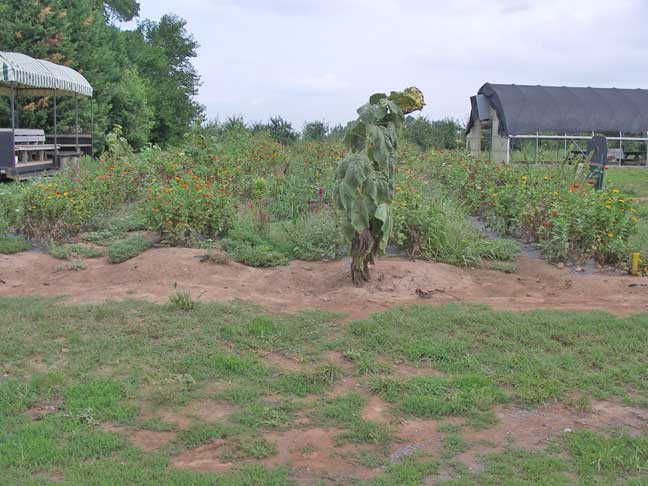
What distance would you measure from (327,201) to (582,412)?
617cm

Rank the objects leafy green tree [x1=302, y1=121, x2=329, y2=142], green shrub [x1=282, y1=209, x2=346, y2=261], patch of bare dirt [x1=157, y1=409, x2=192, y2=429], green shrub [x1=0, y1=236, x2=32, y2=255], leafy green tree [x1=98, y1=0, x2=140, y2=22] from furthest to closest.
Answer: leafy green tree [x1=98, y1=0, x2=140, y2=22], leafy green tree [x1=302, y1=121, x2=329, y2=142], green shrub [x1=0, y1=236, x2=32, y2=255], green shrub [x1=282, y1=209, x2=346, y2=261], patch of bare dirt [x1=157, y1=409, x2=192, y2=429]

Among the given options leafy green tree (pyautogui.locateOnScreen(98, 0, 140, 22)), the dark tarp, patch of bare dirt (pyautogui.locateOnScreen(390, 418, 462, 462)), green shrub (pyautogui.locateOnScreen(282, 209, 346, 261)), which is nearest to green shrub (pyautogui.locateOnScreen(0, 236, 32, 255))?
green shrub (pyautogui.locateOnScreen(282, 209, 346, 261))

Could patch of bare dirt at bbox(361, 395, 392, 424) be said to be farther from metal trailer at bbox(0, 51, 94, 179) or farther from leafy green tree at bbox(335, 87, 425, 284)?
metal trailer at bbox(0, 51, 94, 179)

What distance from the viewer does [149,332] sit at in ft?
17.9

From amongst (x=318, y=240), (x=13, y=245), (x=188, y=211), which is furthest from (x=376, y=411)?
(x=13, y=245)

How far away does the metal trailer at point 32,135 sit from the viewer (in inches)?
523

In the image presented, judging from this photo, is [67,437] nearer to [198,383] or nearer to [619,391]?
[198,383]

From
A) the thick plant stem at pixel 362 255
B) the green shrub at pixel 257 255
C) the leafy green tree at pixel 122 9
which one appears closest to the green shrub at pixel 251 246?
the green shrub at pixel 257 255

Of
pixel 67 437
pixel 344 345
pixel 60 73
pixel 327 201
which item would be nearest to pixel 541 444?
pixel 344 345

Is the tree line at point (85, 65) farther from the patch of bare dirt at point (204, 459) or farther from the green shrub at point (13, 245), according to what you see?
the patch of bare dirt at point (204, 459)

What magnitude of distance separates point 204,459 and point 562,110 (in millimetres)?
23220

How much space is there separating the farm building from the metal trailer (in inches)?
497

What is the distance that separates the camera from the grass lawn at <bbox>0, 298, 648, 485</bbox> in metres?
3.60

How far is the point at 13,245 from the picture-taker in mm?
8461
